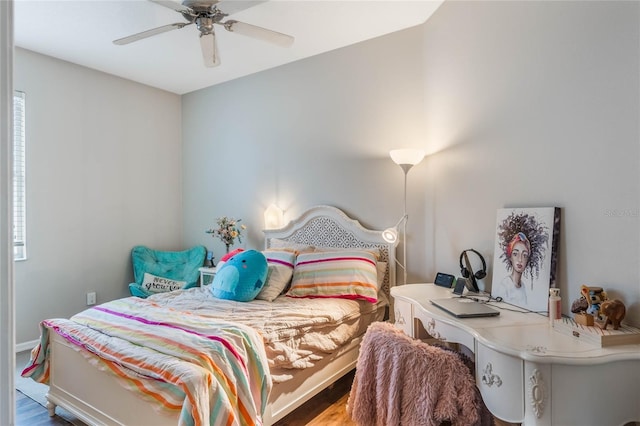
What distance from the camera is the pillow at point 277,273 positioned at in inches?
107

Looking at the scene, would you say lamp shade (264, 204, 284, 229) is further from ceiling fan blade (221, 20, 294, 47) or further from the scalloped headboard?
ceiling fan blade (221, 20, 294, 47)

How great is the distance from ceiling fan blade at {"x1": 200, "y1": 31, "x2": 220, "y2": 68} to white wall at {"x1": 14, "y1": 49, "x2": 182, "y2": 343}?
1.97 metres

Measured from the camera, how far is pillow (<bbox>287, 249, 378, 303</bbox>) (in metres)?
2.69

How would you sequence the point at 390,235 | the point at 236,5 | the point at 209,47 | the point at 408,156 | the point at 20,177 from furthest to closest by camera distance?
the point at 20,177 → the point at 390,235 → the point at 408,156 → the point at 236,5 → the point at 209,47

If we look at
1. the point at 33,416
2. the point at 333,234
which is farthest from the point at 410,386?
the point at 33,416

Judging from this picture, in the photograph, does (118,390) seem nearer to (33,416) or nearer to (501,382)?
(33,416)

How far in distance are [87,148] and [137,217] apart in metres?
0.88

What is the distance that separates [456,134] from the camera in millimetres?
2518

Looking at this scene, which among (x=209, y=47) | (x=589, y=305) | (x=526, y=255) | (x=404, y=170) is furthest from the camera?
(x=404, y=170)

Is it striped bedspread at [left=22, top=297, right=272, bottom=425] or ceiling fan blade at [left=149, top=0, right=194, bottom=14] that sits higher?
ceiling fan blade at [left=149, top=0, right=194, bottom=14]

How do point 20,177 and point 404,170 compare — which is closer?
point 404,170

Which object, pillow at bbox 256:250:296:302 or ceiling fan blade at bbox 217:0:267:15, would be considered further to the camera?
pillow at bbox 256:250:296:302

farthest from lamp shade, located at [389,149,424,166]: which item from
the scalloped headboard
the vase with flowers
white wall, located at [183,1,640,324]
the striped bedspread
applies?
the vase with flowers

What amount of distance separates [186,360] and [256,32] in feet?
6.23
